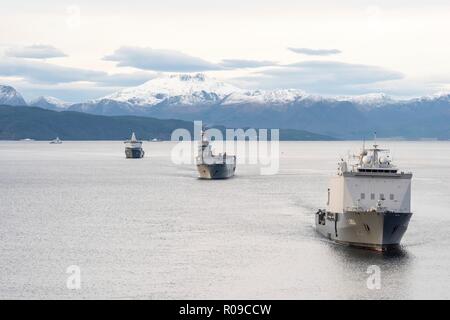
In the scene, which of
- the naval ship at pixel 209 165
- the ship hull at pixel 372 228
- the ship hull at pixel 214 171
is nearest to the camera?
the ship hull at pixel 372 228

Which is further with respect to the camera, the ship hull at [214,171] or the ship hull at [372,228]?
the ship hull at [214,171]

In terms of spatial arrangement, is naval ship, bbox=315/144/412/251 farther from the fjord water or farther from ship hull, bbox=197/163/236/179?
ship hull, bbox=197/163/236/179

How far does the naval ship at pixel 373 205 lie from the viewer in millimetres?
71500

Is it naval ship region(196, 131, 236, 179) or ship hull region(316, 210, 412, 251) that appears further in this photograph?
naval ship region(196, 131, 236, 179)

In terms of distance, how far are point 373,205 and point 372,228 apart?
2.55m

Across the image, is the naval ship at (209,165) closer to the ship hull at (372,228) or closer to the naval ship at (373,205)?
the naval ship at (373,205)

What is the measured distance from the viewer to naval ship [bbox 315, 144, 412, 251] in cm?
7150

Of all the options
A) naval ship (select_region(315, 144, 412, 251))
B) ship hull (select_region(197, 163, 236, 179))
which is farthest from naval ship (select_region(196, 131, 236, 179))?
naval ship (select_region(315, 144, 412, 251))

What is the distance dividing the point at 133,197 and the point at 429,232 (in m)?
57.8

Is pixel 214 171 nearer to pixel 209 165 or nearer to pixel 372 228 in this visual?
pixel 209 165

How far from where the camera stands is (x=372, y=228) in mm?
71812

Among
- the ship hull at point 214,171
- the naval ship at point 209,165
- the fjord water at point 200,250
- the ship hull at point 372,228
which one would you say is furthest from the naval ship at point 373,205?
the naval ship at point 209,165
